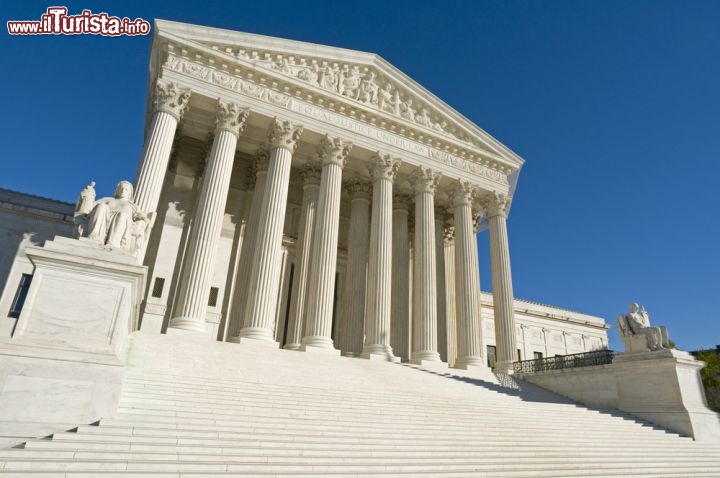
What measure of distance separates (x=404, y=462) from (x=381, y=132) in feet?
67.0

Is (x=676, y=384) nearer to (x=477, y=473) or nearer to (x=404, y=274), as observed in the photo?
(x=477, y=473)

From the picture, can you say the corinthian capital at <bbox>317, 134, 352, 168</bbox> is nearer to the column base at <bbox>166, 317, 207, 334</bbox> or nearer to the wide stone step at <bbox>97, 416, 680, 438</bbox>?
the column base at <bbox>166, 317, 207, 334</bbox>

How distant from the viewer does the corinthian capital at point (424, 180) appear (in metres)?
25.9

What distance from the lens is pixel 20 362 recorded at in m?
6.97

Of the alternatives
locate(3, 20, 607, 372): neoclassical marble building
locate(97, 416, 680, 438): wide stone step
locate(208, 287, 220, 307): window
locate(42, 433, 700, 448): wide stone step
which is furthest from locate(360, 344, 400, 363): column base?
locate(42, 433, 700, 448): wide stone step

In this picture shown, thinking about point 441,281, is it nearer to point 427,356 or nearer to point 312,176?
point 427,356

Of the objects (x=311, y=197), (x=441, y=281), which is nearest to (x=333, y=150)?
(x=311, y=197)

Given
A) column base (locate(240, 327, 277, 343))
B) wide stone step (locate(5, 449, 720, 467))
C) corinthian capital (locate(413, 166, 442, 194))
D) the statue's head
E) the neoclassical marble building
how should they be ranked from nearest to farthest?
wide stone step (locate(5, 449, 720, 467))
the statue's head
column base (locate(240, 327, 277, 343))
the neoclassical marble building
corinthian capital (locate(413, 166, 442, 194))

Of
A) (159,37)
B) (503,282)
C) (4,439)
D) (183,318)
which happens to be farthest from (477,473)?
(159,37)

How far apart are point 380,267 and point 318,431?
46.3ft

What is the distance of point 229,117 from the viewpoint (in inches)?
824

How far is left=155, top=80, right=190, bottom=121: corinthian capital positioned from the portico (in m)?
0.06

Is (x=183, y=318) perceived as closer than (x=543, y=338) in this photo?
Yes

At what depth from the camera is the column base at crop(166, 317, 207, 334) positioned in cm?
1644
